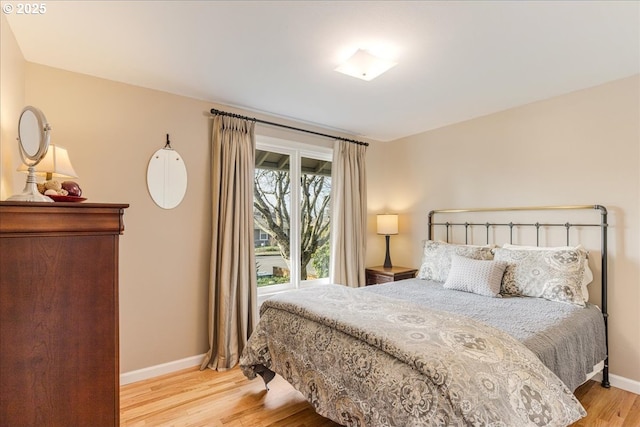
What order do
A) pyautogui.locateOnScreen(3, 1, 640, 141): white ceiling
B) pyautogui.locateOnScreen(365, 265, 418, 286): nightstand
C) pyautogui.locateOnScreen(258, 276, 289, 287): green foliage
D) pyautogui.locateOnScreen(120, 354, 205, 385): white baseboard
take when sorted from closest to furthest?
pyautogui.locateOnScreen(3, 1, 640, 141): white ceiling, pyautogui.locateOnScreen(120, 354, 205, 385): white baseboard, pyautogui.locateOnScreen(258, 276, 289, 287): green foliage, pyautogui.locateOnScreen(365, 265, 418, 286): nightstand

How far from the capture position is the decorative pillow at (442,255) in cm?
300

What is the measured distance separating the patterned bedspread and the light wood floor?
0.36 m

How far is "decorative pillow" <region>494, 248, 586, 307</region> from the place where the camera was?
2.38m

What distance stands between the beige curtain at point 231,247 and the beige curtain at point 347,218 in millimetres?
1096

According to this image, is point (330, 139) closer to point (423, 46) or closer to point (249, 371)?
point (423, 46)

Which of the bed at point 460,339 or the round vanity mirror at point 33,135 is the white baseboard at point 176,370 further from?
the round vanity mirror at point 33,135

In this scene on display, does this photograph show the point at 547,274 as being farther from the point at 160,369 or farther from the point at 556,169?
the point at 160,369

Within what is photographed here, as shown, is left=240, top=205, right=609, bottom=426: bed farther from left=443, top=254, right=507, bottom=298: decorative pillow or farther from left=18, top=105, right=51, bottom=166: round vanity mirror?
left=18, top=105, right=51, bottom=166: round vanity mirror

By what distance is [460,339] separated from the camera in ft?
4.96

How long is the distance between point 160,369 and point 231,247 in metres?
1.18

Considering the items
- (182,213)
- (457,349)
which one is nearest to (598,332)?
(457,349)

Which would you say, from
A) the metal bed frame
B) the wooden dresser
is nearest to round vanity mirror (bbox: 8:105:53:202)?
the wooden dresser

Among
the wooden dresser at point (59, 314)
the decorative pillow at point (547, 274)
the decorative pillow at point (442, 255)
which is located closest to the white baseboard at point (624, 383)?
the decorative pillow at point (547, 274)

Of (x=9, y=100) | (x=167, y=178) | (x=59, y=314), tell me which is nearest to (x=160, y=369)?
(x=167, y=178)
